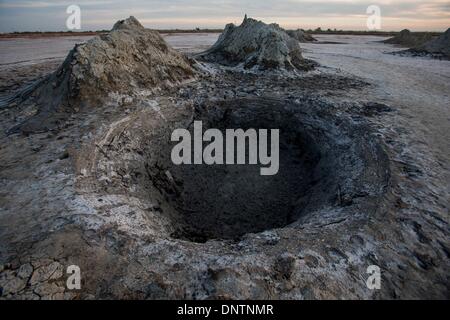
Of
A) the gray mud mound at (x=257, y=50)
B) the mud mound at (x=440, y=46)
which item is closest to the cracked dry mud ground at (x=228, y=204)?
the gray mud mound at (x=257, y=50)

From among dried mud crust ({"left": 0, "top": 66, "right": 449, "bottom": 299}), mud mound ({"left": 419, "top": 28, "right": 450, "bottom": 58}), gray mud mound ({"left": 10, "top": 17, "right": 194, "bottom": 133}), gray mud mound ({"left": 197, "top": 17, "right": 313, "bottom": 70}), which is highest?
mud mound ({"left": 419, "top": 28, "right": 450, "bottom": 58})

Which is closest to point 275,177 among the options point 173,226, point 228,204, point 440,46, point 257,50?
point 228,204

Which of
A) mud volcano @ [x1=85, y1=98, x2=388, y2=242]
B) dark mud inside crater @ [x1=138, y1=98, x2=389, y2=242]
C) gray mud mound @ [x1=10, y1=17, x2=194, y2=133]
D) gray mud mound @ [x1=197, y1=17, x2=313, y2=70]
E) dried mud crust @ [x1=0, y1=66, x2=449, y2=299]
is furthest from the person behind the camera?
gray mud mound @ [x1=197, y1=17, x2=313, y2=70]

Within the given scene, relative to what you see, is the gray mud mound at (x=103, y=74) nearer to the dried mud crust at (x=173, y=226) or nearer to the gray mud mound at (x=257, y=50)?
the dried mud crust at (x=173, y=226)

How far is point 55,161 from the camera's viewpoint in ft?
16.9

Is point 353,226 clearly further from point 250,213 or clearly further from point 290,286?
point 250,213

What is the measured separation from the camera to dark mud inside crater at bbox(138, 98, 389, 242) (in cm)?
539

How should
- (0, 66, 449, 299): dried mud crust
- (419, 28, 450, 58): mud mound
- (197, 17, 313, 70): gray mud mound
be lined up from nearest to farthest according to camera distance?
1. (0, 66, 449, 299): dried mud crust
2. (197, 17, 313, 70): gray mud mound
3. (419, 28, 450, 58): mud mound

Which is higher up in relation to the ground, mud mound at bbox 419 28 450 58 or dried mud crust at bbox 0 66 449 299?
mud mound at bbox 419 28 450 58

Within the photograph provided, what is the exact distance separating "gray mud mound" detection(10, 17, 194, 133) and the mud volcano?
1.29 metres

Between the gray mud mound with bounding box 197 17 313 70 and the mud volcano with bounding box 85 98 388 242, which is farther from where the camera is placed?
the gray mud mound with bounding box 197 17 313 70

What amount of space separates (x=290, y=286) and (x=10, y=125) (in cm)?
652

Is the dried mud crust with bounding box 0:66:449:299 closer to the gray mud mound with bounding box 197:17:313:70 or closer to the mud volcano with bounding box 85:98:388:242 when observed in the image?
the mud volcano with bounding box 85:98:388:242

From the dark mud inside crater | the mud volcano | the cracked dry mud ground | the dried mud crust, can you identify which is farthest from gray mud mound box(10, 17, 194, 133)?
the dark mud inside crater
